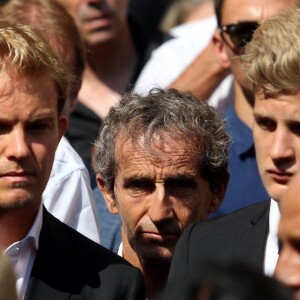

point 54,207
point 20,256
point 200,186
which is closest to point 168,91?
point 200,186

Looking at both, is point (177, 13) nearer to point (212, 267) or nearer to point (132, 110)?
point (132, 110)

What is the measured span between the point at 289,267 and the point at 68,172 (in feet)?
8.03

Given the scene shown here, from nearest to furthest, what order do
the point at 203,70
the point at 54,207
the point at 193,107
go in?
the point at 193,107, the point at 54,207, the point at 203,70

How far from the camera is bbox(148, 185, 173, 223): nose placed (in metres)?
3.85

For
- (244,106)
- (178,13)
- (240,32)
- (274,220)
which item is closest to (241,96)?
(244,106)

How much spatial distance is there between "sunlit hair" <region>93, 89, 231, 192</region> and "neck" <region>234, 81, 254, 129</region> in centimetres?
79

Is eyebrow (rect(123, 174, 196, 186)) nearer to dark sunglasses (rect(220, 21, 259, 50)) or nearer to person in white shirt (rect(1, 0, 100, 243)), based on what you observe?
person in white shirt (rect(1, 0, 100, 243))

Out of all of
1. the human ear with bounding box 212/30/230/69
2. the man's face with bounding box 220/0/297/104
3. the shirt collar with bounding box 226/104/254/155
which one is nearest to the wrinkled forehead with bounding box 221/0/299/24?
the man's face with bounding box 220/0/297/104

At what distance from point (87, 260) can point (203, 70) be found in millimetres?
2167

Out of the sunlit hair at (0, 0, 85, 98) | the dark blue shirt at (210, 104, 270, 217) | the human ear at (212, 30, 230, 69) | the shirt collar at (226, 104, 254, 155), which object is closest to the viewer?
the dark blue shirt at (210, 104, 270, 217)

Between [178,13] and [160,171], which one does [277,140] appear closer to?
[160,171]

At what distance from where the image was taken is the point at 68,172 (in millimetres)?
4508

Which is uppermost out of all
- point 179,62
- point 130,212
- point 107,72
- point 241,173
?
point 130,212

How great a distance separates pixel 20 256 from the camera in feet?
11.8
